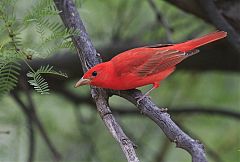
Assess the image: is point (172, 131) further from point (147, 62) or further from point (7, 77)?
point (147, 62)

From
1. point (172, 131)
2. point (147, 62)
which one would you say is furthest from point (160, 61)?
point (172, 131)

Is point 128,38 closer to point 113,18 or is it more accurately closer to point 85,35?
point 113,18

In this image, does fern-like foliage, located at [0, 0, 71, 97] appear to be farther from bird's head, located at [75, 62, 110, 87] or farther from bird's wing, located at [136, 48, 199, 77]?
bird's wing, located at [136, 48, 199, 77]

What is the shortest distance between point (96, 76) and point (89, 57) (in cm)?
10

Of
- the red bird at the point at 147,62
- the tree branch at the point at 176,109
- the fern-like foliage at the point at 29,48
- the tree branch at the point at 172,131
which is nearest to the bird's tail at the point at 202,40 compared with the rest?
the red bird at the point at 147,62

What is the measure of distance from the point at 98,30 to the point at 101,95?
2266 mm

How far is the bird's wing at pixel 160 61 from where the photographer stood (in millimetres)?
3373

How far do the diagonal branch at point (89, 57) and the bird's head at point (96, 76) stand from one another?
0.05m

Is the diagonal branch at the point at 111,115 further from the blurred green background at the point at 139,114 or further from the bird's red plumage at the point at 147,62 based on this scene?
the blurred green background at the point at 139,114

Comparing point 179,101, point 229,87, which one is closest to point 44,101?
point 179,101

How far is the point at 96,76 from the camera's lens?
291cm

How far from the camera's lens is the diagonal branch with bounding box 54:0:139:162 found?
240cm

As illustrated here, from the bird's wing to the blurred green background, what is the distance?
4.01ft

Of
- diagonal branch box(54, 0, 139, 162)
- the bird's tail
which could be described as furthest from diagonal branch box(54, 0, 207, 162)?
the bird's tail
